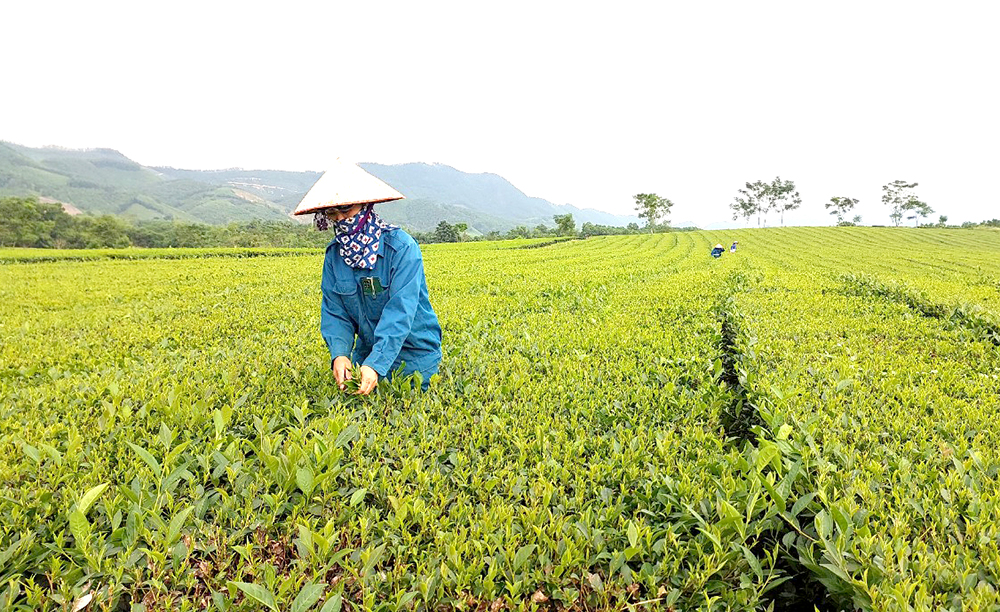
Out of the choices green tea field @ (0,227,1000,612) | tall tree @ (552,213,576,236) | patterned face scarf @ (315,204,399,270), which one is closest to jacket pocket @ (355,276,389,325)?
patterned face scarf @ (315,204,399,270)

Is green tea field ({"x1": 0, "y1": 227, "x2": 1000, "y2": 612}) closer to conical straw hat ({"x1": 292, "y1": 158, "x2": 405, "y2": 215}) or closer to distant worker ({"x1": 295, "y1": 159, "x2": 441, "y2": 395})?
distant worker ({"x1": 295, "y1": 159, "x2": 441, "y2": 395})

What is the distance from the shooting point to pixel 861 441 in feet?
8.53

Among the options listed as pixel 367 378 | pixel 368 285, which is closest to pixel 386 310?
pixel 368 285

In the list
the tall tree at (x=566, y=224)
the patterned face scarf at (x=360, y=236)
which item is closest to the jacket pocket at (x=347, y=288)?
the patterned face scarf at (x=360, y=236)

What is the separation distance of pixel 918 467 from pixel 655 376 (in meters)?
1.72

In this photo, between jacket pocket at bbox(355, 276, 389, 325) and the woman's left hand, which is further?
jacket pocket at bbox(355, 276, 389, 325)

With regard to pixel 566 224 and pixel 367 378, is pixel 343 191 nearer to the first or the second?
pixel 367 378

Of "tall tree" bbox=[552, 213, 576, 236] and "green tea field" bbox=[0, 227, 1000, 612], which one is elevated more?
"tall tree" bbox=[552, 213, 576, 236]

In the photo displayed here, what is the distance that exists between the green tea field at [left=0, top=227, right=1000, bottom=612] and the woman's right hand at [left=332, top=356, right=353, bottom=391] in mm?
210

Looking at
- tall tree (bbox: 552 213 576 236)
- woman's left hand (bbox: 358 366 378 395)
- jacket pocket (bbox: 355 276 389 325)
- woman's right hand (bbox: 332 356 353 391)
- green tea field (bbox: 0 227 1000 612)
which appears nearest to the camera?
green tea field (bbox: 0 227 1000 612)

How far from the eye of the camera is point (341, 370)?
10.1 feet

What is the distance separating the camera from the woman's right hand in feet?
10.0

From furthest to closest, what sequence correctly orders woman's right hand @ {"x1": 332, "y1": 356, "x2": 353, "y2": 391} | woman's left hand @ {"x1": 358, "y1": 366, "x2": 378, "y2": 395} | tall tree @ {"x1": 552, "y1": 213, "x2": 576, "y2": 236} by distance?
tall tree @ {"x1": 552, "y1": 213, "x2": 576, "y2": 236} < woman's right hand @ {"x1": 332, "y1": 356, "x2": 353, "y2": 391} < woman's left hand @ {"x1": 358, "y1": 366, "x2": 378, "y2": 395}

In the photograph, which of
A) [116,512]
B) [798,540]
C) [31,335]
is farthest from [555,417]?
[31,335]
